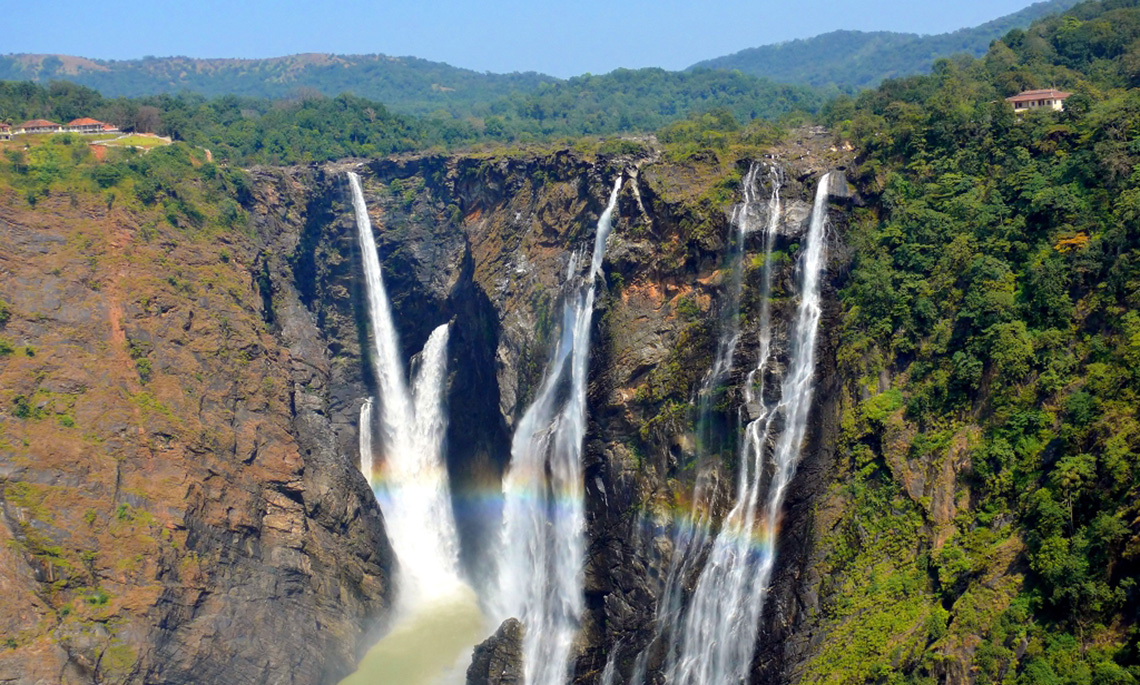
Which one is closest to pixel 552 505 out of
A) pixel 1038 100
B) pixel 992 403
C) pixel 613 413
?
pixel 613 413

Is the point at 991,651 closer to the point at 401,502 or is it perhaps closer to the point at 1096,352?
the point at 1096,352

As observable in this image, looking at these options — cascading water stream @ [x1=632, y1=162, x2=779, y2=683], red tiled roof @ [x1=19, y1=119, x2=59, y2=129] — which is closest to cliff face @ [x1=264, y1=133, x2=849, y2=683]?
cascading water stream @ [x1=632, y1=162, x2=779, y2=683]

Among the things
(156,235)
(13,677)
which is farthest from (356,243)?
(13,677)

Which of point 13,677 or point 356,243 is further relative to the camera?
point 356,243

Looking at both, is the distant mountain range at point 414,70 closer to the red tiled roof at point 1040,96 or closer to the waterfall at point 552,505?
the waterfall at point 552,505

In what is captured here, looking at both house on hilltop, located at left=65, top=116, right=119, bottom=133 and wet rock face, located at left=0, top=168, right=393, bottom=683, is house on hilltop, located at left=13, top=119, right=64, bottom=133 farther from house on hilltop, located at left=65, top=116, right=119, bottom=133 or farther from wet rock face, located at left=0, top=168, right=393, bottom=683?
wet rock face, located at left=0, top=168, right=393, bottom=683

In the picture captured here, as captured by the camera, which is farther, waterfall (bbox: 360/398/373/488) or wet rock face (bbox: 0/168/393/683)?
waterfall (bbox: 360/398/373/488)
